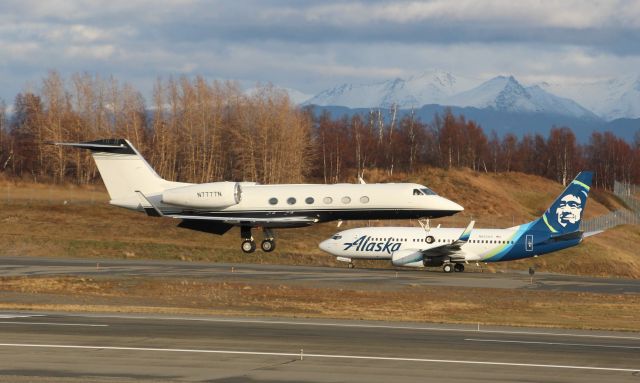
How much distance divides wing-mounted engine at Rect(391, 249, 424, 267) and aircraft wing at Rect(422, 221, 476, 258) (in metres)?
0.48

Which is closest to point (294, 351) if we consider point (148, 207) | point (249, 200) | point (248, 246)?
point (249, 200)

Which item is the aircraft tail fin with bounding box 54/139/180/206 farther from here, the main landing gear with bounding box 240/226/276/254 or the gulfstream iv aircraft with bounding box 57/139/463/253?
the main landing gear with bounding box 240/226/276/254

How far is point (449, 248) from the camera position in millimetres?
64250

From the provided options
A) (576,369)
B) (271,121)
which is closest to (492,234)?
(576,369)

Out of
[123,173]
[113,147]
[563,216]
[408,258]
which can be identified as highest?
[113,147]

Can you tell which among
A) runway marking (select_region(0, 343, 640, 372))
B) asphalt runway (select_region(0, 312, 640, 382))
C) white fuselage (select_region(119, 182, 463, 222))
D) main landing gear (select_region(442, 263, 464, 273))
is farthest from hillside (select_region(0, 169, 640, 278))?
runway marking (select_region(0, 343, 640, 372))

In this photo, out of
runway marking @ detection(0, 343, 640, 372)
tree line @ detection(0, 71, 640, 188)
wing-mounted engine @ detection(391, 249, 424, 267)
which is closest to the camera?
runway marking @ detection(0, 343, 640, 372)

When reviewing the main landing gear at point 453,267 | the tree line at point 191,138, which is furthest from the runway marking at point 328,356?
the tree line at point 191,138

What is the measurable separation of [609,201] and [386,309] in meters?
111

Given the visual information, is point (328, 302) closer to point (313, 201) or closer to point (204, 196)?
point (313, 201)

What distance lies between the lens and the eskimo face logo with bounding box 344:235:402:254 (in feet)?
215

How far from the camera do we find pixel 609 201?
5689 inches

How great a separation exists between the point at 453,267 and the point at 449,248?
2246mm

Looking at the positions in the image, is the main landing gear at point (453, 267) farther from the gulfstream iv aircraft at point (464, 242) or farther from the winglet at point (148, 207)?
the winglet at point (148, 207)
